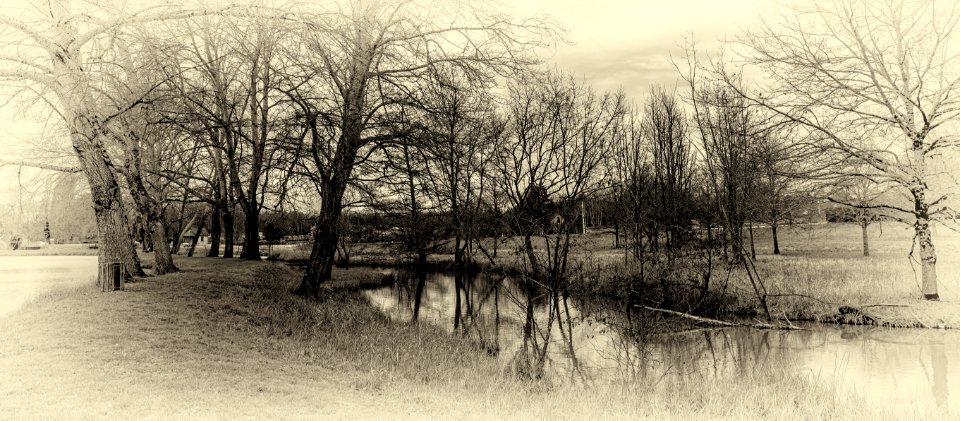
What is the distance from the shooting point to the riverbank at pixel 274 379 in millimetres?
6066

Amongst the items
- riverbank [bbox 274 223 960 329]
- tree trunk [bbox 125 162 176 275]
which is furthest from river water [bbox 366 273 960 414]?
tree trunk [bbox 125 162 176 275]

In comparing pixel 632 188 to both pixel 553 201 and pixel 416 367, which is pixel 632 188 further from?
pixel 416 367

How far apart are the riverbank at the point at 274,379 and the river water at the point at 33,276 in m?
0.63

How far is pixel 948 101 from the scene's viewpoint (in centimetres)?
1329

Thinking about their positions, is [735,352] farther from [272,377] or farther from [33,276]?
[33,276]

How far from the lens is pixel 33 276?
12289 mm

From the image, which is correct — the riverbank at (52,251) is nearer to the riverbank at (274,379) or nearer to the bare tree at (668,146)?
the riverbank at (274,379)

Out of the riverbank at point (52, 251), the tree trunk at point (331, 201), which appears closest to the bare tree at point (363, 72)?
the tree trunk at point (331, 201)

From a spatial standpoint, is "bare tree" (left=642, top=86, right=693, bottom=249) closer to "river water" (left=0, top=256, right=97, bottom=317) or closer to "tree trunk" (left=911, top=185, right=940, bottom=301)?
"tree trunk" (left=911, top=185, right=940, bottom=301)

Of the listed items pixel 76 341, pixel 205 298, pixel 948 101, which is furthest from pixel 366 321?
pixel 948 101

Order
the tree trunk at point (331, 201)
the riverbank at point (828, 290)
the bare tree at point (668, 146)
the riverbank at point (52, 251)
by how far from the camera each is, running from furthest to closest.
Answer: the bare tree at point (668, 146) < the riverbank at point (52, 251) < the riverbank at point (828, 290) < the tree trunk at point (331, 201)

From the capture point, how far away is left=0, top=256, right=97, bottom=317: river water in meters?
10.2

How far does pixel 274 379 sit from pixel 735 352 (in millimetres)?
10305

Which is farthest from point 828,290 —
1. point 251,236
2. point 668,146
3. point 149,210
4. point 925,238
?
point 251,236
